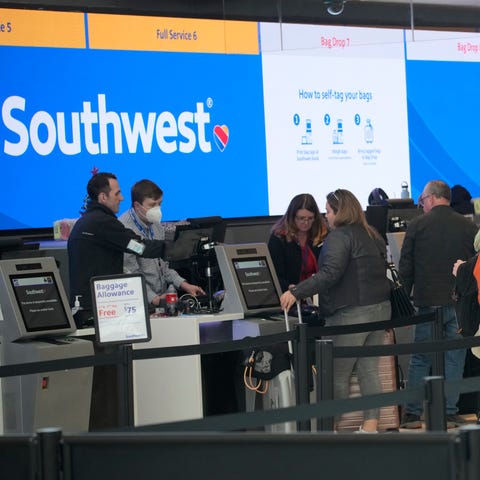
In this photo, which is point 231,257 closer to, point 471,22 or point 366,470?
point 366,470

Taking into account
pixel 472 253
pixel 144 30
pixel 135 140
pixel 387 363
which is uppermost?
pixel 144 30

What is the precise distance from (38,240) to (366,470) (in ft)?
26.8

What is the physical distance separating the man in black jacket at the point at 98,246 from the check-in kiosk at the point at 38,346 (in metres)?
0.42

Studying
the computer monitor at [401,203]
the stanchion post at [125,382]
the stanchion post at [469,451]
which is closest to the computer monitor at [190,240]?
the stanchion post at [125,382]

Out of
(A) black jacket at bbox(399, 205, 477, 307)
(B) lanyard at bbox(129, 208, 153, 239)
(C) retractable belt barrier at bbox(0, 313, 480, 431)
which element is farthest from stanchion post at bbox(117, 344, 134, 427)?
(A) black jacket at bbox(399, 205, 477, 307)

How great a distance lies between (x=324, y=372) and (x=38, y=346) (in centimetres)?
157

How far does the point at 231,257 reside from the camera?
6.26 m

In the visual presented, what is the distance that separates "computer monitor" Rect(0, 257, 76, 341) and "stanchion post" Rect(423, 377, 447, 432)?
2874 millimetres

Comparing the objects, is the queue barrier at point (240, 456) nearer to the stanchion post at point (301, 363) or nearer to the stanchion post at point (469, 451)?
the stanchion post at point (469, 451)

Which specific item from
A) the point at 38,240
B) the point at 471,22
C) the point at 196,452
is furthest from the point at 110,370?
the point at 471,22

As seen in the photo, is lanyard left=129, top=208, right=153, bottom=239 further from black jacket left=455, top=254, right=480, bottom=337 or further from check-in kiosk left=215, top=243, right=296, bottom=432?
black jacket left=455, top=254, right=480, bottom=337

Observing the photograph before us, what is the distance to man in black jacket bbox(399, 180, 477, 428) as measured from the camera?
6820 millimetres

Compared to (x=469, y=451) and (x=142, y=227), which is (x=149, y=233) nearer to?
(x=142, y=227)

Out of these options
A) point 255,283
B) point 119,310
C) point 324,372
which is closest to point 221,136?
point 255,283
